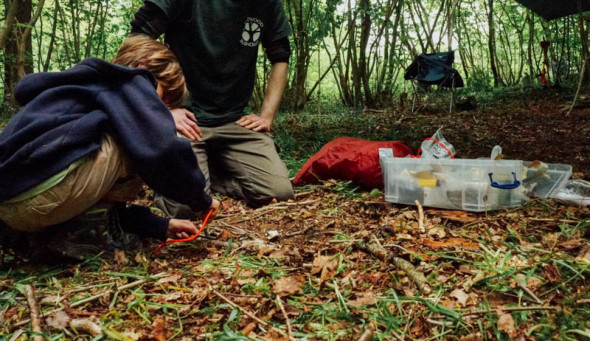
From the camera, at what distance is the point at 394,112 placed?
673cm

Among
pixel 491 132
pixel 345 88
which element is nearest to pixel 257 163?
pixel 491 132

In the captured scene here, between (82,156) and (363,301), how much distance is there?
105 cm

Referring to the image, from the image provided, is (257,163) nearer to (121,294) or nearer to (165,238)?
(165,238)

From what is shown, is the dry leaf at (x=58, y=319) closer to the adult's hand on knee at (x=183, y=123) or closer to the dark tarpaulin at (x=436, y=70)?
the adult's hand on knee at (x=183, y=123)

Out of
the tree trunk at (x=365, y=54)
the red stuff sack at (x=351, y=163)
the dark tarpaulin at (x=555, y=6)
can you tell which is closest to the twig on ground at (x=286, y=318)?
the red stuff sack at (x=351, y=163)

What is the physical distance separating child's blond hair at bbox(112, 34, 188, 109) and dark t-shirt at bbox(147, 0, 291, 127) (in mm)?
970

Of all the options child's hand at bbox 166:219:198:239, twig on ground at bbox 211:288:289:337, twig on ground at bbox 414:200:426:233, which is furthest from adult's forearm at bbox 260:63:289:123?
twig on ground at bbox 211:288:289:337

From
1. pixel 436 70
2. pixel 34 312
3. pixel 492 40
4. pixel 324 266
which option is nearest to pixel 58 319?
pixel 34 312

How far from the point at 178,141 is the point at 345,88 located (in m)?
7.24

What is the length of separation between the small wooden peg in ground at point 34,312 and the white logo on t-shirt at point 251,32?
2.18m

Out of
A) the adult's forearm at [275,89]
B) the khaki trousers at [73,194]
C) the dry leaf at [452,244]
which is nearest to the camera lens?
the khaki trousers at [73,194]

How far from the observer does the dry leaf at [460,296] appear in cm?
129

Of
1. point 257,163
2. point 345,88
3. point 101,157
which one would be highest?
point 345,88

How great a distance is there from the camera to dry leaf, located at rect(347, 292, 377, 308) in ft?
4.31
